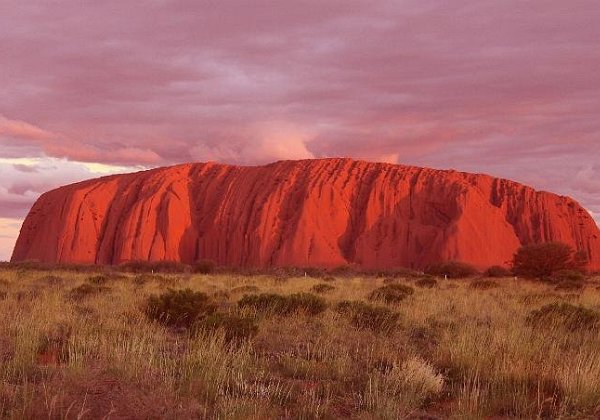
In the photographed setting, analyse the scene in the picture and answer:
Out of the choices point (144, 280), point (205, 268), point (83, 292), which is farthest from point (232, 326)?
point (205, 268)

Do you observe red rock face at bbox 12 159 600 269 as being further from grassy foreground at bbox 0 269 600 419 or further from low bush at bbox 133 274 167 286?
grassy foreground at bbox 0 269 600 419

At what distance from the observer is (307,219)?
8050 centimetres

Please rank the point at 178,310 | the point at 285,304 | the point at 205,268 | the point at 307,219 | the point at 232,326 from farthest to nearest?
the point at 307,219 → the point at 205,268 → the point at 285,304 → the point at 178,310 → the point at 232,326

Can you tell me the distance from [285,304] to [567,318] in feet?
21.0

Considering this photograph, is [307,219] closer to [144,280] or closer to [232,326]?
[144,280]

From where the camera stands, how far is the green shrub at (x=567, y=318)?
12.4 meters

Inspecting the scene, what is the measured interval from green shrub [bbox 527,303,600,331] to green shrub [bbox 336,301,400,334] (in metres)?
3.10

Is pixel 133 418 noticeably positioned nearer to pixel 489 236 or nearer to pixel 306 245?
pixel 306 245

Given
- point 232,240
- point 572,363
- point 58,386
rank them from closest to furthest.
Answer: point 58,386 → point 572,363 → point 232,240

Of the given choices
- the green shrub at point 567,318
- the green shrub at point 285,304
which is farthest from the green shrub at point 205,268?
the green shrub at point 567,318

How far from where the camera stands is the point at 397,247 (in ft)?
259

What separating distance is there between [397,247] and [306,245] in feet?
40.5

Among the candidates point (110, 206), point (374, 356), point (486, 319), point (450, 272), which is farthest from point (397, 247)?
point (374, 356)

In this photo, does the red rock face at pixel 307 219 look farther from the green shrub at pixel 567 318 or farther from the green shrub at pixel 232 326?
the green shrub at pixel 232 326
